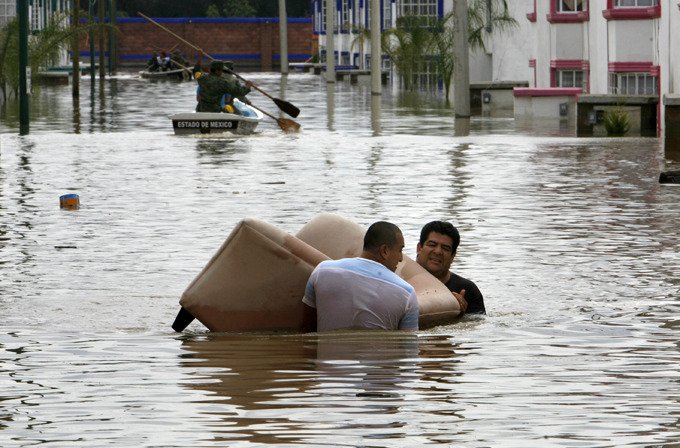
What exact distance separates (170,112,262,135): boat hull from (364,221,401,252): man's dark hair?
25916mm

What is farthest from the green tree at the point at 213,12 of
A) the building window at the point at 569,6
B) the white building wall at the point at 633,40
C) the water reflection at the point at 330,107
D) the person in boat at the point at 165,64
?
the white building wall at the point at 633,40

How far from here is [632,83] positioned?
133 ft

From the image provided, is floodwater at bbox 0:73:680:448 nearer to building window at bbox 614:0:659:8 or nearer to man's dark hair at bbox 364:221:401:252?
man's dark hair at bbox 364:221:401:252

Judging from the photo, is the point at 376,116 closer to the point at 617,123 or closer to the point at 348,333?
the point at 617,123

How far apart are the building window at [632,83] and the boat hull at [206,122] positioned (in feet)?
31.0

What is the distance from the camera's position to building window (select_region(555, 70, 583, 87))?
154 ft

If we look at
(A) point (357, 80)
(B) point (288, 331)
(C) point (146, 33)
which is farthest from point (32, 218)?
(C) point (146, 33)

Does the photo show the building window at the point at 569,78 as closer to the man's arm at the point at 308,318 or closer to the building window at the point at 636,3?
the building window at the point at 636,3

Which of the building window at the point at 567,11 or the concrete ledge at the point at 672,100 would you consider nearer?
the concrete ledge at the point at 672,100

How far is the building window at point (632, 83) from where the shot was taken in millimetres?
39844

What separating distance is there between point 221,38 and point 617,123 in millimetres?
95774

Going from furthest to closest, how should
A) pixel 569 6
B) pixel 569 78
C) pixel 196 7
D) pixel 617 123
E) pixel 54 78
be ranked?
pixel 196 7 < pixel 54 78 < pixel 569 78 < pixel 569 6 < pixel 617 123

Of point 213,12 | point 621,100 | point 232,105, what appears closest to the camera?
point 621,100

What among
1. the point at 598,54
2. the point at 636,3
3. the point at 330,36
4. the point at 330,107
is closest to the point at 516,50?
the point at 330,107
